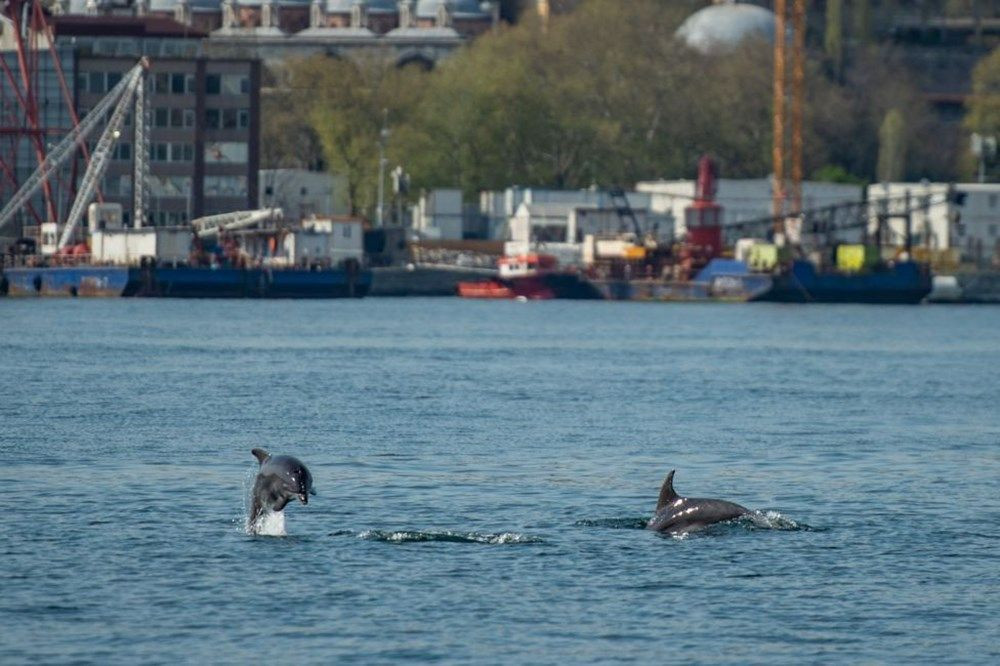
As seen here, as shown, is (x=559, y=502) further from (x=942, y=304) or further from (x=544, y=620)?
(x=942, y=304)

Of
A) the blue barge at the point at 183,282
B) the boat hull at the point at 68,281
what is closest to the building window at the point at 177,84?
the blue barge at the point at 183,282

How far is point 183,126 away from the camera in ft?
643

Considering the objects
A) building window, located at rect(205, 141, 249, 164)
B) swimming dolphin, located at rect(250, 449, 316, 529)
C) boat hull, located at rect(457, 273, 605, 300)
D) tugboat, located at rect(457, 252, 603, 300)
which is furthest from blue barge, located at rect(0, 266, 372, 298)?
swimming dolphin, located at rect(250, 449, 316, 529)

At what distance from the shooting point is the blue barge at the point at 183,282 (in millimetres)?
165875

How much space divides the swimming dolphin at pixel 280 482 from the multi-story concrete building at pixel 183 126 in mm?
154846

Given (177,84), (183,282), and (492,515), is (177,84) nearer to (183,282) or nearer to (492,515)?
(183,282)

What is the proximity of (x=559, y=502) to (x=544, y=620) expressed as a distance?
11.8 m

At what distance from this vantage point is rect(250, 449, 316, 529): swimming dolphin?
1479 inches

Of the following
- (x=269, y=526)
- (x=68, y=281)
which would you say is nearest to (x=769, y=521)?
(x=269, y=526)

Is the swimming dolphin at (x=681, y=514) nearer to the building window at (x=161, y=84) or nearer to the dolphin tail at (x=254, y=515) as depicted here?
the dolphin tail at (x=254, y=515)

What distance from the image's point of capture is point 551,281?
186 m

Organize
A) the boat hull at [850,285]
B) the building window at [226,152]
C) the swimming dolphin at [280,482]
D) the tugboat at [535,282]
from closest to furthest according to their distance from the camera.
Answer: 1. the swimming dolphin at [280,482]
2. the boat hull at [850,285]
3. the tugboat at [535,282]
4. the building window at [226,152]

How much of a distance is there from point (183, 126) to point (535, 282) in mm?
32875

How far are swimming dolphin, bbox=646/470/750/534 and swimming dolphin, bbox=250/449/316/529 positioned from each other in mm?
6491
